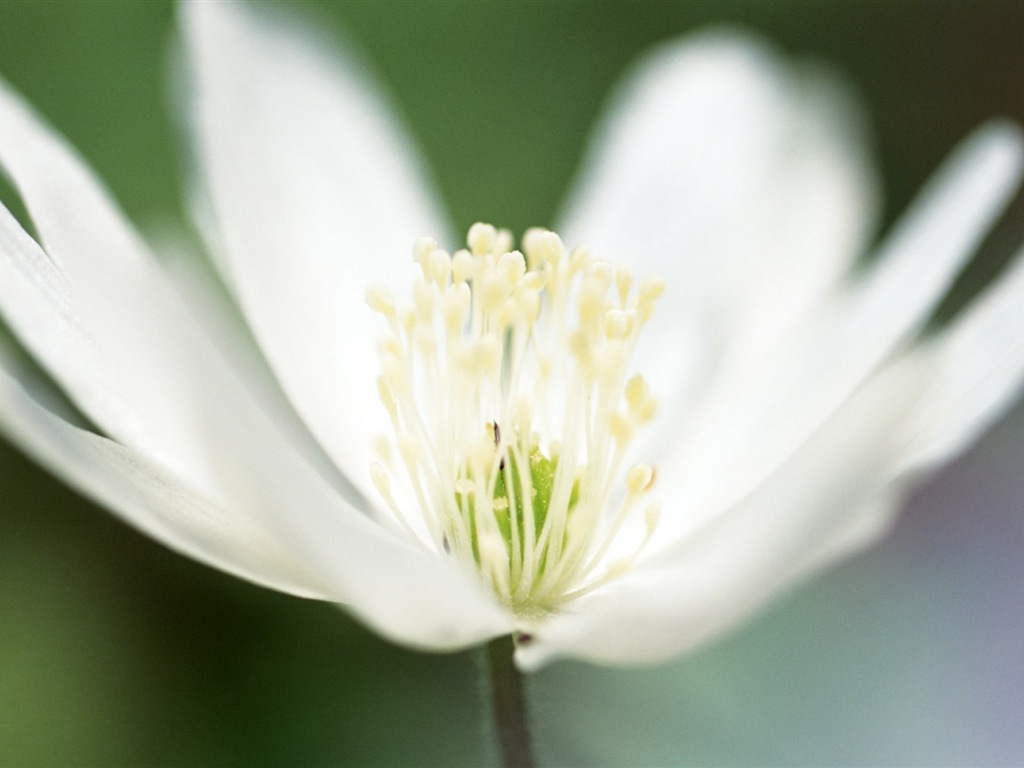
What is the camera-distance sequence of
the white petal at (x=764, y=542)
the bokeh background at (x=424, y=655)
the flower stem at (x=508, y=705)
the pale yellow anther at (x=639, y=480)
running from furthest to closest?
the bokeh background at (x=424, y=655), the pale yellow anther at (x=639, y=480), the flower stem at (x=508, y=705), the white petal at (x=764, y=542)

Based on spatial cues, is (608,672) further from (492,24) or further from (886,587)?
(492,24)

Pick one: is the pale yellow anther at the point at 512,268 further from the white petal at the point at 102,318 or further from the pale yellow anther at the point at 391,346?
the white petal at the point at 102,318

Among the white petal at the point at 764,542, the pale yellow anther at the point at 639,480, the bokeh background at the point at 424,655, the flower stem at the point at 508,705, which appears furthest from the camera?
the bokeh background at the point at 424,655

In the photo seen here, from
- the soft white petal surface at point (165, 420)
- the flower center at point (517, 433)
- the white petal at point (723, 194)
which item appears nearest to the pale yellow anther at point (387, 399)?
the flower center at point (517, 433)

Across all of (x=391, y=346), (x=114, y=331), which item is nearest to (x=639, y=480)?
(x=391, y=346)

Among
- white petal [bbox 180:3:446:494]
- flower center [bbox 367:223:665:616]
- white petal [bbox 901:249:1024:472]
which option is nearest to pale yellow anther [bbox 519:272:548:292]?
flower center [bbox 367:223:665:616]

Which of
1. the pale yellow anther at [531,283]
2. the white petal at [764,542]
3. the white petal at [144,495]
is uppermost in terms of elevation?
the pale yellow anther at [531,283]

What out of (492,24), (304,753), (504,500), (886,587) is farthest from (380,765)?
(492,24)

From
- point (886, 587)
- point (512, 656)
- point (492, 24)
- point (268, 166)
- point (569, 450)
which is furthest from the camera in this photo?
point (492, 24)
